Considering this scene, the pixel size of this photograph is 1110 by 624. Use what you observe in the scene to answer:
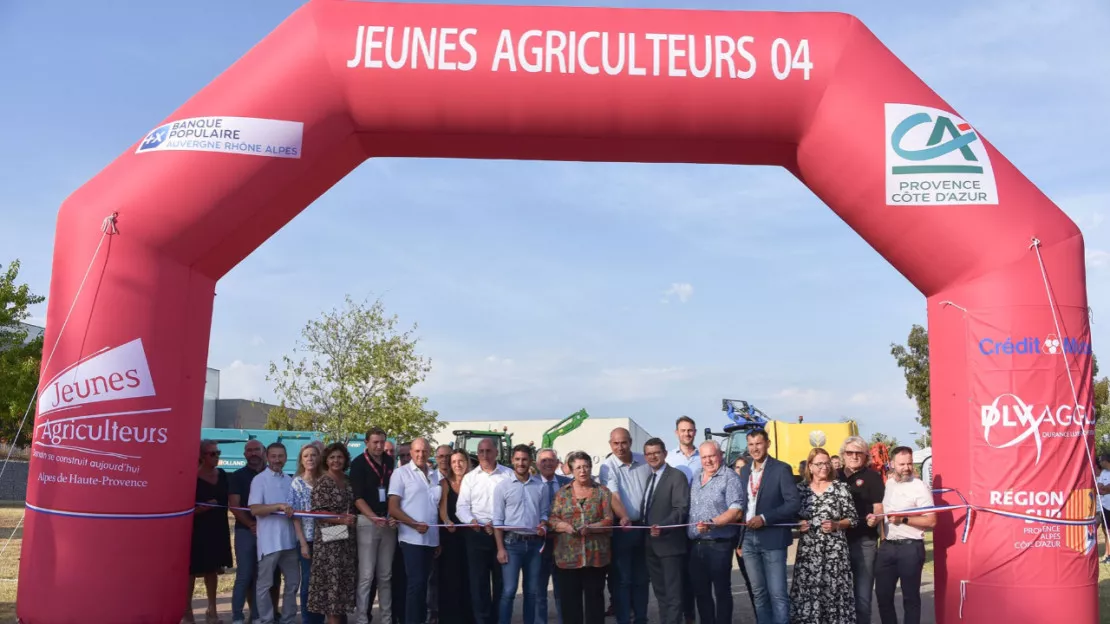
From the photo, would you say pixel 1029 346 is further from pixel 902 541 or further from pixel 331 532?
pixel 331 532

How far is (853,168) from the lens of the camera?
23.0 feet

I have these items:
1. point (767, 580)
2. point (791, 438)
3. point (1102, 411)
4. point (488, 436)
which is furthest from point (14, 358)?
point (1102, 411)

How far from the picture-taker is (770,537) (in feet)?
23.7

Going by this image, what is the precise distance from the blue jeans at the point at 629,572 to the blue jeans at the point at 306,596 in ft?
8.00

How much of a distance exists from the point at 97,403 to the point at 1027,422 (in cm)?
674

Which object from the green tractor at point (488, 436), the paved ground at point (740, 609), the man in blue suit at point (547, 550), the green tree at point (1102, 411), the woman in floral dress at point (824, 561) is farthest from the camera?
the green tree at point (1102, 411)

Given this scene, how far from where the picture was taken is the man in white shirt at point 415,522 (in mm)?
7594

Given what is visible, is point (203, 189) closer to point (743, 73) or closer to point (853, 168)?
point (743, 73)

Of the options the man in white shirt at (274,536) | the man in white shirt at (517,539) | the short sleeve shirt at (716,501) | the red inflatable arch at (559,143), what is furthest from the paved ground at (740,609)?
the red inflatable arch at (559,143)

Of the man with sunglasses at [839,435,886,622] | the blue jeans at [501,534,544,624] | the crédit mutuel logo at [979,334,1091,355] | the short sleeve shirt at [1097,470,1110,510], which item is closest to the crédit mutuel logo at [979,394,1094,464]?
the crédit mutuel logo at [979,334,1091,355]

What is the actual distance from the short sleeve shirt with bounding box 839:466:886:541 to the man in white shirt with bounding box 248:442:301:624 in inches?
178

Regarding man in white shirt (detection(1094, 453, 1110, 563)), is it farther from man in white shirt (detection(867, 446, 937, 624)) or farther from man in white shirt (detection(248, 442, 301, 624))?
man in white shirt (detection(248, 442, 301, 624))

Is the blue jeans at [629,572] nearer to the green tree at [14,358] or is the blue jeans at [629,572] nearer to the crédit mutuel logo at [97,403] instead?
the crédit mutuel logo at [97,403]

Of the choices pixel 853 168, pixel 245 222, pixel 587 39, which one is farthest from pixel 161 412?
pixel 853 168
